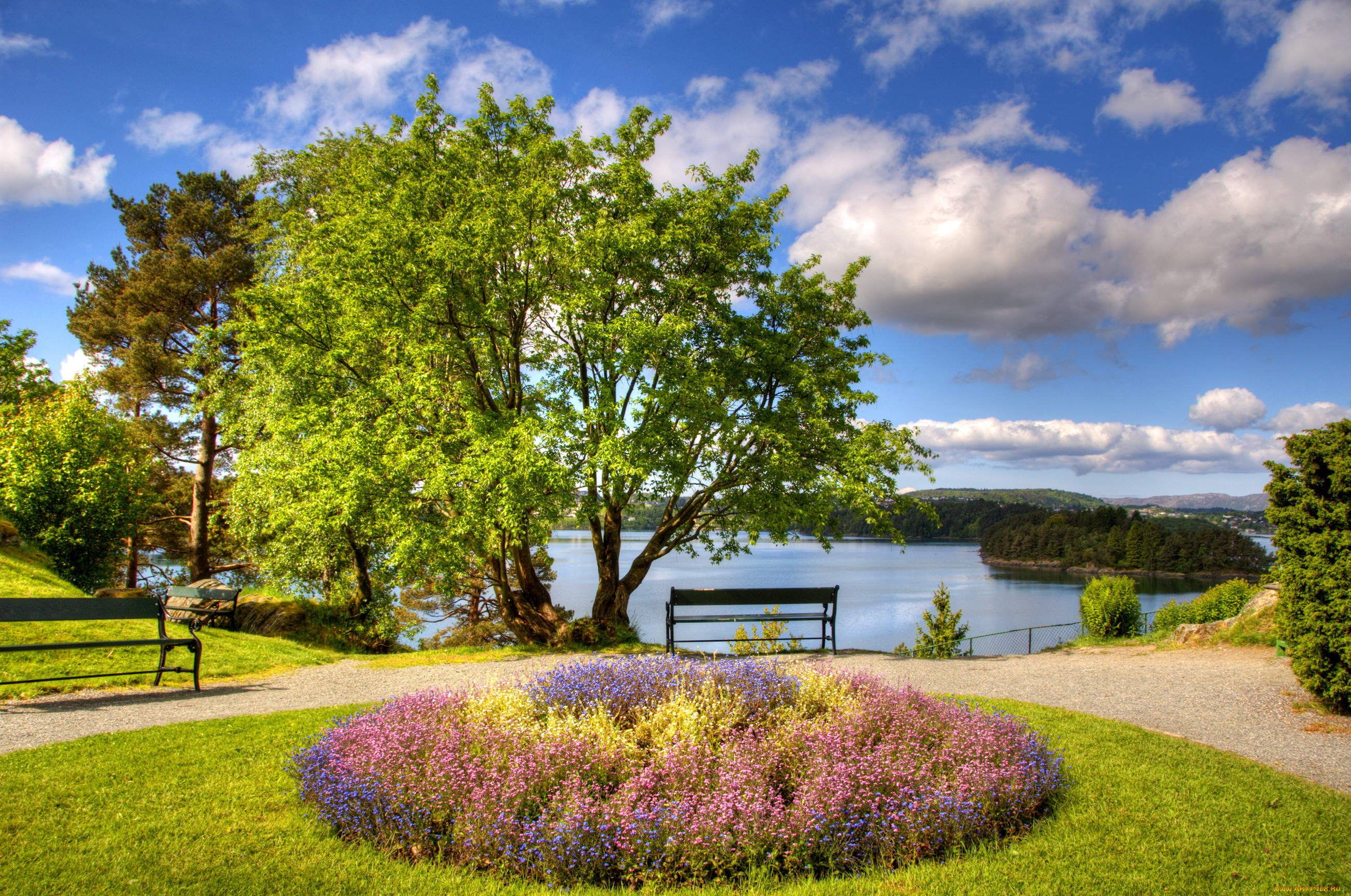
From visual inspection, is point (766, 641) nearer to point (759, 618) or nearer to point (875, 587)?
point (759, 618)

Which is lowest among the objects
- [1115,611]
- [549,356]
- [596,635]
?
[596,635]

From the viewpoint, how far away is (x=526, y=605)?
13.5 metres

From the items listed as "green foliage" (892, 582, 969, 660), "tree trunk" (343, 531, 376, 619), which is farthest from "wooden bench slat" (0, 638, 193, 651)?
"green foliage" (892, 582, 969, 660)

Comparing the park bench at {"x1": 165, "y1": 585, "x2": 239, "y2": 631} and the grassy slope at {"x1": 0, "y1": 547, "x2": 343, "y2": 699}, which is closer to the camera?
the grassy slope at {"x1": 0, "y1": 547, "x2": 343, "y2": 699}

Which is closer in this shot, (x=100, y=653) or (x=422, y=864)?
(x=422, y=864)

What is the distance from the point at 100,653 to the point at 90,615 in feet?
7.90

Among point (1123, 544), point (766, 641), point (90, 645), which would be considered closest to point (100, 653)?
point (90, 645)

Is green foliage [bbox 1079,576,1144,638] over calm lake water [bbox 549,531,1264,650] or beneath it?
over

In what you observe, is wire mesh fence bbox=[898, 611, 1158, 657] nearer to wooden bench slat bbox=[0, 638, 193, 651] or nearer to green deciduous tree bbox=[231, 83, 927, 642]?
green deciduous tree bbox=[231, 83, 927, 642]

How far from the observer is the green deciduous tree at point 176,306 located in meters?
19.2

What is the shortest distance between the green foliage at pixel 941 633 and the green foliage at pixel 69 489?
18.6 meters

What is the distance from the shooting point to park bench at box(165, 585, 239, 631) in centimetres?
1170

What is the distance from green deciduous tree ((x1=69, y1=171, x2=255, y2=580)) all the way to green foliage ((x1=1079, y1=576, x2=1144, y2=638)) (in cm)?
2272

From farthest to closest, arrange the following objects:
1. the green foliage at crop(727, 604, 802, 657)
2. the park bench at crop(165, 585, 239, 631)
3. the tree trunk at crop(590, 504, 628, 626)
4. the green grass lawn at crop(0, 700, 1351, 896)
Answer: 1. the tree trunk at crop(590, 504, 628, 626)
2. the green foliage at crop(727, 604, 802, 657)
3. the park bench at crop(165, 585, 239, 631)
4. the green grass lawn at crop(0, 700, 1351, 896)
